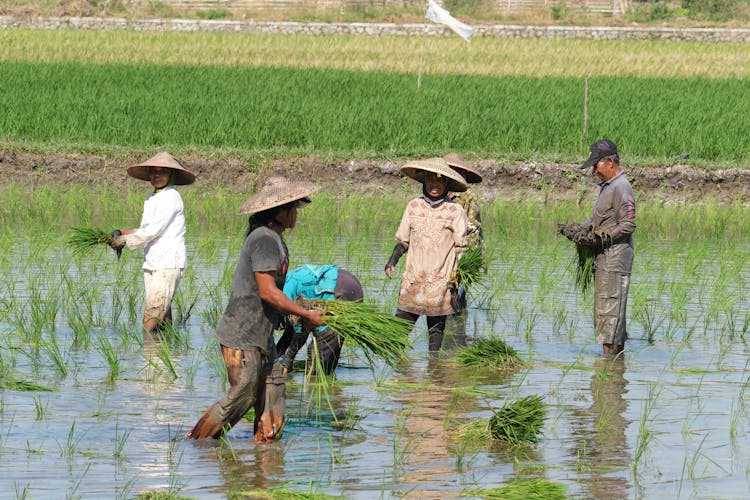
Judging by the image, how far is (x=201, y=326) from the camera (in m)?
8.46

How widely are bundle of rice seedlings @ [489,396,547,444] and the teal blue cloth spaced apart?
4.33 feet

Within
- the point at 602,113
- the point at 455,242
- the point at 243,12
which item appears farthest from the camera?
the point at 243,12

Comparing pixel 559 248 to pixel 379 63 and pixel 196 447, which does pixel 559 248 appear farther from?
pixel 379 63

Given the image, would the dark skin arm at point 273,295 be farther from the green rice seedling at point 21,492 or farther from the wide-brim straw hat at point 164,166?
the wide-brim straw hat at point 164,166

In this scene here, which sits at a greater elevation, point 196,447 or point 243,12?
point 243,12

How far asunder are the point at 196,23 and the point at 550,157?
20820mm

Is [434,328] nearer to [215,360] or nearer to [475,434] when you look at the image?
[215,360]

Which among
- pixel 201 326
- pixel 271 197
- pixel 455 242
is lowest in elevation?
pixel 201 326

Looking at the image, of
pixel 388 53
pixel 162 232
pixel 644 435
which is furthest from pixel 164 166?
pixel 388 53

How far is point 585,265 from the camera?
8078 millimetres

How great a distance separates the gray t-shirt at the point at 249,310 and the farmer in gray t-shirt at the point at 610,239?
2.75m

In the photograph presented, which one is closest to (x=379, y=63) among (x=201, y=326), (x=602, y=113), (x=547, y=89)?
(x=547, y=89)

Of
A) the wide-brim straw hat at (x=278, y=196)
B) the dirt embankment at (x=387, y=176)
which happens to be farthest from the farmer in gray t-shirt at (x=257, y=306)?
the dirt embankment at (x=387, y=176)

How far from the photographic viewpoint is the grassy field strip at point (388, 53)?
79.9 ft
